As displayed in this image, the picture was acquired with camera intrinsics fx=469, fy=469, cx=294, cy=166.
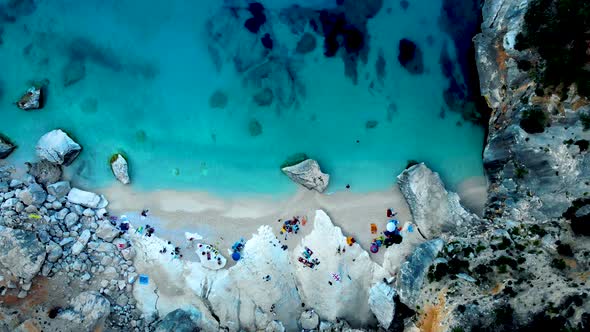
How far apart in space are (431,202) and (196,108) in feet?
43.2

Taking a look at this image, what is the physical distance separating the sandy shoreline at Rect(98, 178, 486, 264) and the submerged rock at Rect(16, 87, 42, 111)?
224 inches

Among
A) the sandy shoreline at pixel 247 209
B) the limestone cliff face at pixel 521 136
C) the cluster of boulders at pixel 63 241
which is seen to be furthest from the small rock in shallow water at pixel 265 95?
the limestone cliff face at pixel 521 136

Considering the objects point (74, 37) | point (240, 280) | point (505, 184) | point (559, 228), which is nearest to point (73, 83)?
point (74, 37)

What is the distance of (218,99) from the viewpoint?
25047 millimetres

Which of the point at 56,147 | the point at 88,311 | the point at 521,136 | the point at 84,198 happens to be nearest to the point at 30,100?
the point at 56,147

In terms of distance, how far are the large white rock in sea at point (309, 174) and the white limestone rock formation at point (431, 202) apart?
4.17m

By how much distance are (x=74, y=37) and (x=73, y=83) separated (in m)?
2.46

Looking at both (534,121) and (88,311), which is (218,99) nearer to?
(88,311)

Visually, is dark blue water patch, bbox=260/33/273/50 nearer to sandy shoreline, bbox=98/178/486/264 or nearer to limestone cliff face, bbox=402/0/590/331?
sandy shoreline, bbox=98/178/486/264

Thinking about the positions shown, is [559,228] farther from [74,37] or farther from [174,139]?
[74,37]

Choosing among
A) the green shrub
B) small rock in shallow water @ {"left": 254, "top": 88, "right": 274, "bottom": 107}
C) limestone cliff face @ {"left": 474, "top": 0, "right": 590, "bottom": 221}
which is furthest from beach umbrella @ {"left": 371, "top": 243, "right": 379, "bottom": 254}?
small rock in shallow water @ {"left": 254, "top": 88, "right": 274, "bottom": 107}

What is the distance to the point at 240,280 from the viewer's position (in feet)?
77.4

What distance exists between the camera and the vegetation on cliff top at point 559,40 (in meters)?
19.8

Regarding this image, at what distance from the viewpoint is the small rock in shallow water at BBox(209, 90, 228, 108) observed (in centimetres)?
2503
